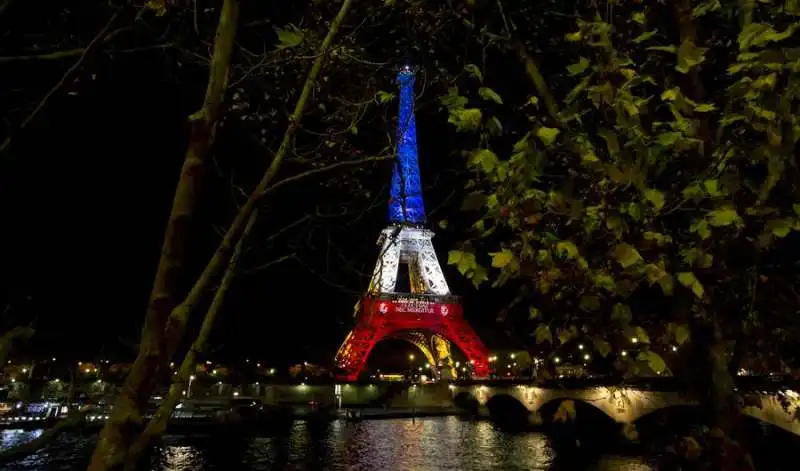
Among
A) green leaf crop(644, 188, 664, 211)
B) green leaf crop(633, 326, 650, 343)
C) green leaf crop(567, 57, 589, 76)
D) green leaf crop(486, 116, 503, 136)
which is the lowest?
green leaf crop(633, 326, 650, 343)

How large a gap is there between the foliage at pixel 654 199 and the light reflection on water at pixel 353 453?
2997 cm

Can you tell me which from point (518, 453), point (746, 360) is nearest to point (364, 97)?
point (746, 360)

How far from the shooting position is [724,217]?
3.09 metres

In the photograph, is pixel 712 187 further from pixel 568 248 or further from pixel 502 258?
pixel 502 258

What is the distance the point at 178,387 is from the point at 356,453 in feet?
115

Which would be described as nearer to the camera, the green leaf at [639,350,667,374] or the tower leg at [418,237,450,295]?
the green leaf at [639,350,667,374]

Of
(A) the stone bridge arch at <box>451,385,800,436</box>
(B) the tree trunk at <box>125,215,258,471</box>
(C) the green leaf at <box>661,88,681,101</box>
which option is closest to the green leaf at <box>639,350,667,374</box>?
(C) the green leaf at <box>661,88,681,101</box>

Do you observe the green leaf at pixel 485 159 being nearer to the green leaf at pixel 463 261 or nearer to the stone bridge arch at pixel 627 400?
the green leaf at pixel 463 261

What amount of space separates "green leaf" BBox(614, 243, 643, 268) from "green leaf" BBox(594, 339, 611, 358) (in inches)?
22.2

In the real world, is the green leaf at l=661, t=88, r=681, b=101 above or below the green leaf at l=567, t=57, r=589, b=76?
below

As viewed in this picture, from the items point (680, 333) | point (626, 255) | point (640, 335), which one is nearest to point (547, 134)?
point (626, 255)

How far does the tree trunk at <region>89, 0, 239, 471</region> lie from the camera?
3.09m

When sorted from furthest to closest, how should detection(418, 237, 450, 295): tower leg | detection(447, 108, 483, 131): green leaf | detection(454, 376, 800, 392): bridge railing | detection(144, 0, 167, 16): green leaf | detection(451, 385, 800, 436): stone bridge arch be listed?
detection(418, 237, 450, 295): tower leg
detection(451, 385, 800, 436): stone bridge arch
detection(454, 376, 800, 392): bridge railing
detection(144, 0, 167, 16): green leaf
detection(447, 108, 483, 131): green leaf

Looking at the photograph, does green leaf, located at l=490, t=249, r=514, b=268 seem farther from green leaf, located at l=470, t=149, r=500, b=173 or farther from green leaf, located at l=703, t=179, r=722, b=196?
green leaf, located at l=703, t=179, r=722, b=196
